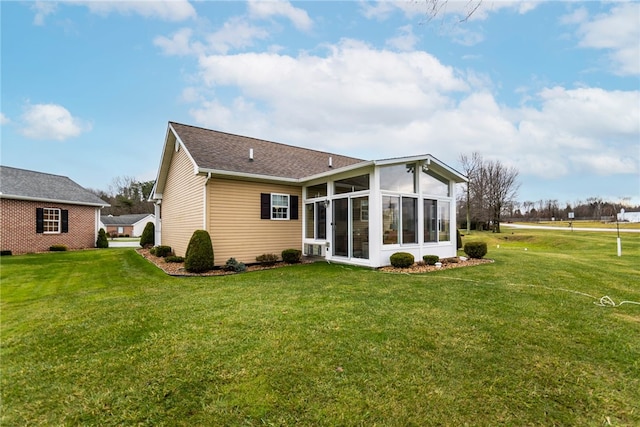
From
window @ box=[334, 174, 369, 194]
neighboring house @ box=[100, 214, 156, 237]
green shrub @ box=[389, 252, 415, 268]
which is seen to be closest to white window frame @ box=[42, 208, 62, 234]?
window @ box=[334, 174, 369, 194]

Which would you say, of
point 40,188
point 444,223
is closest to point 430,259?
point 444,223

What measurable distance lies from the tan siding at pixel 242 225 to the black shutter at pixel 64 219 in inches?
494

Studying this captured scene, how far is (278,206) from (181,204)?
416cm

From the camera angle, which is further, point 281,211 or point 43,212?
point 43,212

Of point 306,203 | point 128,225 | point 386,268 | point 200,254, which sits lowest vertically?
point 386,268

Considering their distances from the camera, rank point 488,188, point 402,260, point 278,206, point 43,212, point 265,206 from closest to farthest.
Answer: point 402,260
point 265,206
point 278,206
point 43,212
point 488,188

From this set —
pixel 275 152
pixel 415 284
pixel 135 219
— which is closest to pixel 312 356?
pixel 415 284

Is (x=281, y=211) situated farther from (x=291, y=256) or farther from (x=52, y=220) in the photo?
(x=52, y=220)

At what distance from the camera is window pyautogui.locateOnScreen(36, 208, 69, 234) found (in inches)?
592

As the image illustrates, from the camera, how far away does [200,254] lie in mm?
8688

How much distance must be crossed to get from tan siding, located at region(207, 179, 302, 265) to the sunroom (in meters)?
1.10

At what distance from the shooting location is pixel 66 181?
18625 millimetres

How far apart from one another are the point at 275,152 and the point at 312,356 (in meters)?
11.0

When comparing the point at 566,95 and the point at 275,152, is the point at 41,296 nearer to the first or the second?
the point at 275,152
